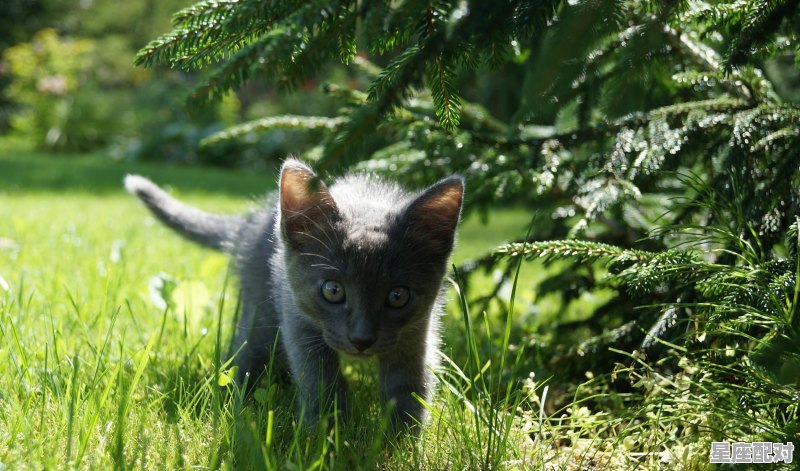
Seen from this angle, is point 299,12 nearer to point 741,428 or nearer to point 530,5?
point 530,5

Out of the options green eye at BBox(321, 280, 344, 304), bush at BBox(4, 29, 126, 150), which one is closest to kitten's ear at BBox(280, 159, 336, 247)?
green eye at BBox(321, 280, 344, 304)

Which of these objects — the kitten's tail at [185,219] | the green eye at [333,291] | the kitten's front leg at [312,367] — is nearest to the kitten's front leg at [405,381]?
the kitten's front leg at [312,367]

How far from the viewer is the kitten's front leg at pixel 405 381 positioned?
1871 mm

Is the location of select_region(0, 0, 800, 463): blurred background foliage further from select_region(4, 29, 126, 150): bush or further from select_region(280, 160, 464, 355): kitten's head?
select_region(4, 29, 126, 150): bush

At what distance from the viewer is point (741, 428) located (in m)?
1.50

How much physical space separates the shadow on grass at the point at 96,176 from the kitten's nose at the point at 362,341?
412cm

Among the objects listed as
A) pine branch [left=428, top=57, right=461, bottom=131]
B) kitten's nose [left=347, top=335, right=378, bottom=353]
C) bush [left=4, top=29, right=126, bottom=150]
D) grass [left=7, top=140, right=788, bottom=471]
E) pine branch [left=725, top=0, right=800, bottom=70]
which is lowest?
grass [left=7, top=140, right=788, bottom=471]

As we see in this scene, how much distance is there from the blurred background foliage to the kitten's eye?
0.99 feet

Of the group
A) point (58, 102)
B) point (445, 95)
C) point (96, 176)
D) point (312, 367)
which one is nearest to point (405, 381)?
point (312, 367)

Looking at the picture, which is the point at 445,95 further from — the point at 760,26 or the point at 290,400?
the point at 290,400

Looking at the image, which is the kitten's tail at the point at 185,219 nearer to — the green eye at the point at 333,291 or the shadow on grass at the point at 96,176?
the green eye at the point at 333,291

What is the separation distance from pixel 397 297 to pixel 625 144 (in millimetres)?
870

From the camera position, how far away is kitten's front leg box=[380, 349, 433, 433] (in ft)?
6.14

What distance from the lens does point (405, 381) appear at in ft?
6.27
